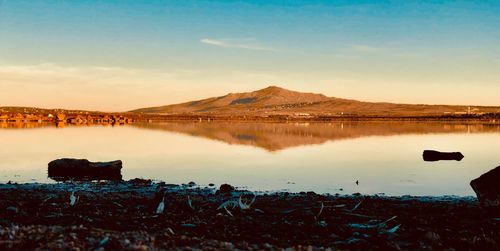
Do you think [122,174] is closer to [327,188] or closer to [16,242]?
[327,188]

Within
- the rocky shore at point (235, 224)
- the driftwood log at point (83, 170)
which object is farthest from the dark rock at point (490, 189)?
the driftwood log at point (83, 170)

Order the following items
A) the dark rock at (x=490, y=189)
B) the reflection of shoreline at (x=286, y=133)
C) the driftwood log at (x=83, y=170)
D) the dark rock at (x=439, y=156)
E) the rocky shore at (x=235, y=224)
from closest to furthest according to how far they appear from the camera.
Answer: the rocky shore at (x=235, y=224) → the dark rock at (x=490, y=189) → the driftwood log at (x=83, y=170) → the dark rock at (x=439, y=156) → the reflection of shoreline at (x=286, y=133)

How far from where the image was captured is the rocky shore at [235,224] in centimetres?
1192

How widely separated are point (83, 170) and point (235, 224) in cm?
2066

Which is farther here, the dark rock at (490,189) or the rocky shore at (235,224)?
the dark rock at (490,189)

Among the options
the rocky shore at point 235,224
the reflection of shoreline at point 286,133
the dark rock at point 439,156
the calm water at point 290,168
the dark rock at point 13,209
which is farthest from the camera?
the reflection of shoreline at point 286,133

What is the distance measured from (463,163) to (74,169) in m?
32.9

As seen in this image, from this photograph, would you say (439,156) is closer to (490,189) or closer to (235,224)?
(490,189)

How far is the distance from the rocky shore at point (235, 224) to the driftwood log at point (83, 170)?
35.2 ft

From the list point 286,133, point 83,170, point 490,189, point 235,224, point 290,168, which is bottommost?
point 286,133

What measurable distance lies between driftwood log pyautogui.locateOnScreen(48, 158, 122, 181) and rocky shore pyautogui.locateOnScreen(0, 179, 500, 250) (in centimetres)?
1074

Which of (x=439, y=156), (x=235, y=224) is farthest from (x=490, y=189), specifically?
(x=439, y=156)

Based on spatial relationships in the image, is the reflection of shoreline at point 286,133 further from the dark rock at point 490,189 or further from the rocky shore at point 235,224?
the dark rock at point 490,189

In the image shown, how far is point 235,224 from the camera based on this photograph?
1602 cm
